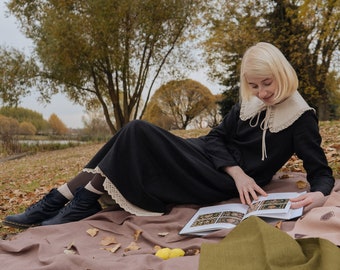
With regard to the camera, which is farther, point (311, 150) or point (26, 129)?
point (26, 129)

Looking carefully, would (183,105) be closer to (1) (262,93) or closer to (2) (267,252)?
(1) (262,93)

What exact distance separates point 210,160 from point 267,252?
1458mm

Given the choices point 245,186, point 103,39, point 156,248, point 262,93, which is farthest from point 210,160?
point 103,39

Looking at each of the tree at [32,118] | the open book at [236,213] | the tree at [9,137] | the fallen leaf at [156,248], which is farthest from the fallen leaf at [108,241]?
the tree at [32,118]

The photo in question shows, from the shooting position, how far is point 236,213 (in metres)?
2.59

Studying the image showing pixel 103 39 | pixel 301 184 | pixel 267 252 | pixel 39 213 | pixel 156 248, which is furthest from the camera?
pixel 103 39

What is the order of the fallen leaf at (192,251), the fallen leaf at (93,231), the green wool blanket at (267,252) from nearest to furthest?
the green wool blanket at (267,252) < the fallen leaf at (192,251) < the fallen leaf at (93,231)

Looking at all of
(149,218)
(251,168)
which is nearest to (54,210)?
(149,218)

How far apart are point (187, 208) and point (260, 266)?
4.39 ft

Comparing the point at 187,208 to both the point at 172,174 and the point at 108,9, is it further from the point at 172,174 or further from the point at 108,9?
the point at 108,9

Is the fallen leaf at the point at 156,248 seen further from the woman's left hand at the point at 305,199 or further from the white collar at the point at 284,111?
the white collar at the point at 284,111

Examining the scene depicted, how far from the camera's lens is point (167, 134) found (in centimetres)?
292

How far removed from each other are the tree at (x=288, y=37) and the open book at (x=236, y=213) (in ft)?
44.9

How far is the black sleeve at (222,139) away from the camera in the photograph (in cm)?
302
